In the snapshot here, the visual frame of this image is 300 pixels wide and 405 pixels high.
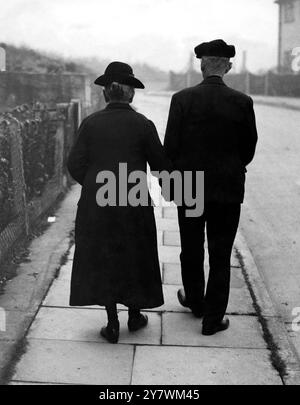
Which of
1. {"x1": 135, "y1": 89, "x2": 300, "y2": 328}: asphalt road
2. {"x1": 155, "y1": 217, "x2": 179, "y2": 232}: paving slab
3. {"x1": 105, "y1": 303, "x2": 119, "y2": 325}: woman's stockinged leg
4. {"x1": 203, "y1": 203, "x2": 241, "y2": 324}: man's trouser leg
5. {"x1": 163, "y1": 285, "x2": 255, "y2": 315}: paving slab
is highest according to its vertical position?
{"x1": 203, "y1": 203, "x2": 241, "y2": 324}: man's trouser leg

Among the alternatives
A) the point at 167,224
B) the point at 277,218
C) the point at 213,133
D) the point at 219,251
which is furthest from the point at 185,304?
the point at 277,218

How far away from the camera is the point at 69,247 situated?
666cm

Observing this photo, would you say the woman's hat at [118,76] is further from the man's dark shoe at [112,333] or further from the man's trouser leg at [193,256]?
the man's dark shoe at [112,333]

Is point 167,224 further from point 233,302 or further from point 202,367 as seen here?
point 202,367

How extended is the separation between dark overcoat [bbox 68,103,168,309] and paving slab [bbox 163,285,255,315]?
0.70m

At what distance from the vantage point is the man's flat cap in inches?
169

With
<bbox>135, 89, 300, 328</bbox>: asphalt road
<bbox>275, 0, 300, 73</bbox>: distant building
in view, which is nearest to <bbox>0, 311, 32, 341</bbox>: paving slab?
<bbox>135, 89, 300, 328</bbox>: asphalt road

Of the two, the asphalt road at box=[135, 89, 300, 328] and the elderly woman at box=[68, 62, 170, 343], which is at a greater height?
the elderly woman at box=[68, 62, 170, 343]

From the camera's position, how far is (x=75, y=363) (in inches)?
160

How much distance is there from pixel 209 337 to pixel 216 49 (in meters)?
2.01

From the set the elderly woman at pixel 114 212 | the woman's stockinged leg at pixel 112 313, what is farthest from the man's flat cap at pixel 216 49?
the woman's stockinged leg at pixel 112 313

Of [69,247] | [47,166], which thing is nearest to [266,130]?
[47,166]

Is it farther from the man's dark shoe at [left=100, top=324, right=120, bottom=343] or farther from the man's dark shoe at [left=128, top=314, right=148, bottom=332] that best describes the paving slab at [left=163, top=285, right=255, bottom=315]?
the man's dark shoe at [left=100, top=324, right=120, bottom=343]
